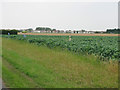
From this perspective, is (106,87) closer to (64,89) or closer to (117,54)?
(64,89)

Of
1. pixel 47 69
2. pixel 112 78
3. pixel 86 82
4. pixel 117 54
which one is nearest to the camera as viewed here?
pixel 86 82

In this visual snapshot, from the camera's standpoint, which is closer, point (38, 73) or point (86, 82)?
point (86, 82)

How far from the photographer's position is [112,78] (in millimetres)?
7309

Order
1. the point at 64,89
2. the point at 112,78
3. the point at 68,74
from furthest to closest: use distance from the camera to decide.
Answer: the point at 68,74 < the point at 112,78 < the point at 64,89

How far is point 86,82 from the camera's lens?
22.1 feet

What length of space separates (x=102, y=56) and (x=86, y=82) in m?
4.73

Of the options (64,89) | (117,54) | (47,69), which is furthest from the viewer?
(117,54)

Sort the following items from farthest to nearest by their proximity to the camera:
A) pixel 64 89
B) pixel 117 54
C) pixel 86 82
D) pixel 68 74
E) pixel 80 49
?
pixel 80 49
pixel 117 54
pixel 68 74
pixel 86 82
pixel 64 89

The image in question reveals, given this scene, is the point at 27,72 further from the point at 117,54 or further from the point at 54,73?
the point at 117,54

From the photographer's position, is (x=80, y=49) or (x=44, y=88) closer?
(x=44, y=88)

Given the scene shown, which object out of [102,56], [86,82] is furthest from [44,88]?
[102,56]

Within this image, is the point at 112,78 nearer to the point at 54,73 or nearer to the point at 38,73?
the point at 54,73

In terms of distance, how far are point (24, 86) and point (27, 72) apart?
187 centimetres

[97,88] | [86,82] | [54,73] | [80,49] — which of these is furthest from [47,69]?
[80,49]
